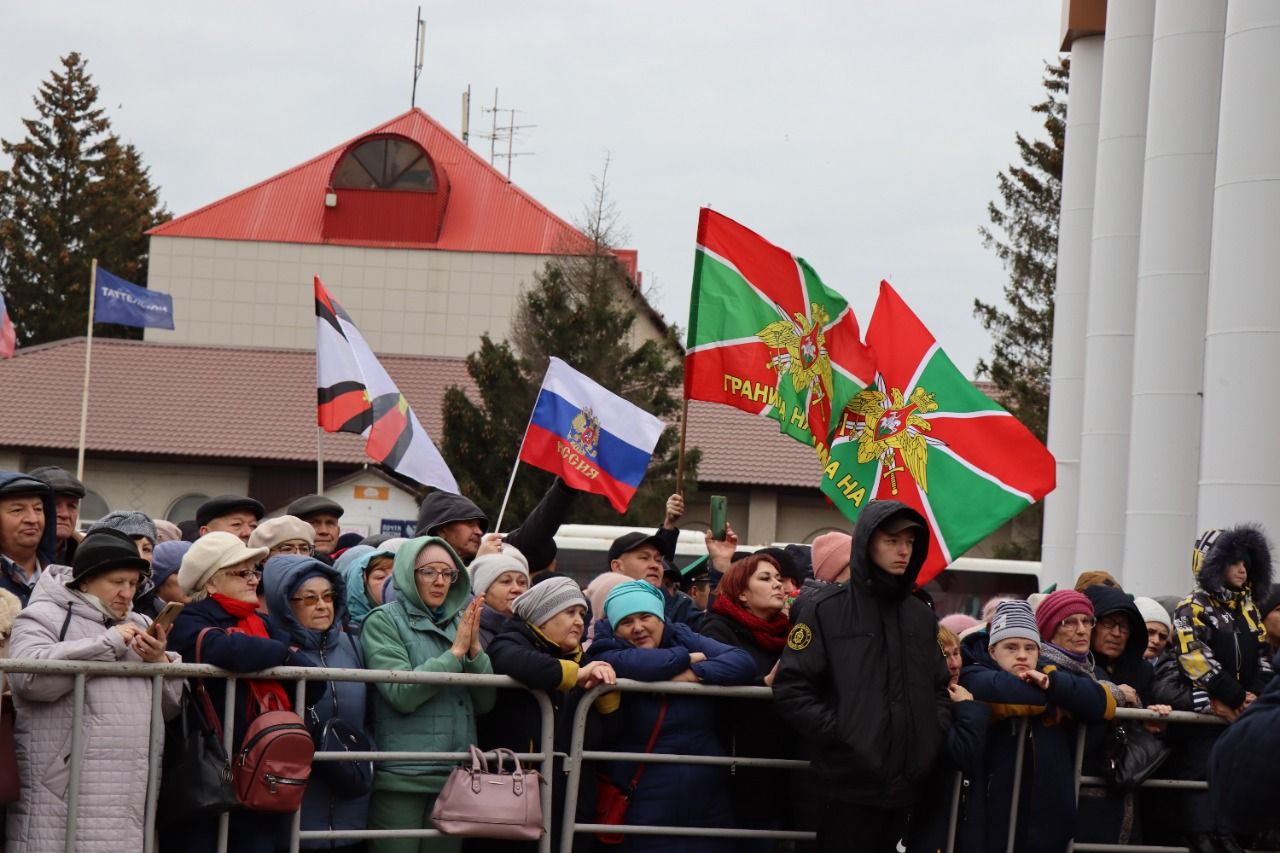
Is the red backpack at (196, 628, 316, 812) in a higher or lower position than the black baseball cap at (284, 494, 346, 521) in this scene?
lower

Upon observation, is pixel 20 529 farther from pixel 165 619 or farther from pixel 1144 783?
pixel 1144 783

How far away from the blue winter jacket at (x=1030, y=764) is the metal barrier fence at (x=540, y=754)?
0.04 metres

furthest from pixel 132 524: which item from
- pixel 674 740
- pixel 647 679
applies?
pixel 674 740

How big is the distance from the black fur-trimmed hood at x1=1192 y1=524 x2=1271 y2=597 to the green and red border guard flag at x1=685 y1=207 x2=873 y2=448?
81.1 inches

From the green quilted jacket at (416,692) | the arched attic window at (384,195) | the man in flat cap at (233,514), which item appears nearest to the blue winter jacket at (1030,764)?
the green quilted jacket at (416,692)

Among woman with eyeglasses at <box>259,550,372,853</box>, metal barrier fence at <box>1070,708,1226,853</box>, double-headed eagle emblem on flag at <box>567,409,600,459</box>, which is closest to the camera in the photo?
woman with eyeglasses at <box>259,550,372,853</box>

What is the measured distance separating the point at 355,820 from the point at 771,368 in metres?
3.68

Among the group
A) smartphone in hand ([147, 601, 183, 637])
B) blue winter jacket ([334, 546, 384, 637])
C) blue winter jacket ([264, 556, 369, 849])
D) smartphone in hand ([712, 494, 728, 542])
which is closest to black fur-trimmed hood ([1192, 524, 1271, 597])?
smartphone in hand ([712, 494, 728, 542])

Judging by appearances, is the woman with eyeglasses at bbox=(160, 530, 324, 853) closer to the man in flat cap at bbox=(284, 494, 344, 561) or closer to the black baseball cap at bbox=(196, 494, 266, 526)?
the black baseball cap at bbox=(196, 494, 266, 526)

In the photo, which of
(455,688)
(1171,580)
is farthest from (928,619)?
(1171,580)

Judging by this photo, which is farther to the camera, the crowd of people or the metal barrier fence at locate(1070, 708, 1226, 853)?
the metal barrier fence at locate(1070, 708, 1226, 853)

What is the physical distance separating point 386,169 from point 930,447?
154 ft

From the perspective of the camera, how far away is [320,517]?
9094 mm

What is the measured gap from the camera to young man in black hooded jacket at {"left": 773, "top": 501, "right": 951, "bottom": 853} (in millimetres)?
6879
